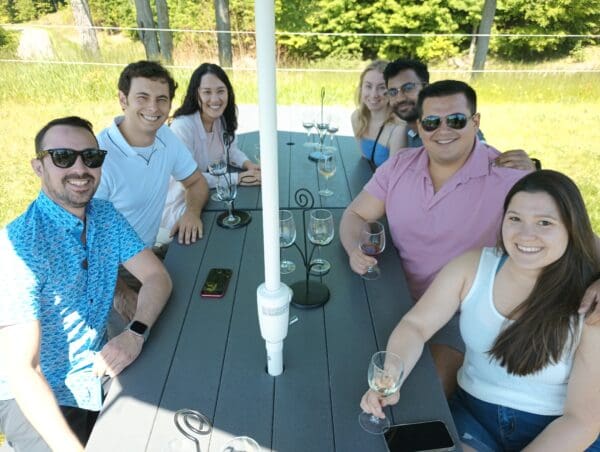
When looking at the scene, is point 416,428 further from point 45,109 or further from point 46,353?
point 45,109

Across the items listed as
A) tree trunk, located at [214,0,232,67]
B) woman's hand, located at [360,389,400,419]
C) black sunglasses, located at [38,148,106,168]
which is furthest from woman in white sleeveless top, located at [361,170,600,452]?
tree trunk, located at [214,0,232,67]

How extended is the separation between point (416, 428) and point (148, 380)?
2.56 feet

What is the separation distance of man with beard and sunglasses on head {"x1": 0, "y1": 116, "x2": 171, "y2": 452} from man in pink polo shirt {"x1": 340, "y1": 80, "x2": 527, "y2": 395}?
89 cm

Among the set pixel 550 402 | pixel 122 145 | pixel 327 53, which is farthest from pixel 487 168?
pixel 327 53

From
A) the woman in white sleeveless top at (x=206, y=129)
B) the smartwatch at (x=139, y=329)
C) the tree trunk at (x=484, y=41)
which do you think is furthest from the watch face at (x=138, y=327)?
the tree trunk at (x=484, y=41)

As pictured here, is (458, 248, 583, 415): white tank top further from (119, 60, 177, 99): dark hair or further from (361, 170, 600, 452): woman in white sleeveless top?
(119, 60, 177, 99): dark hair

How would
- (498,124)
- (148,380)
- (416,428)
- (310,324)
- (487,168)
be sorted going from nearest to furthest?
(416,428)
(148,380)
(310,324)
(487,168)
(498,124)

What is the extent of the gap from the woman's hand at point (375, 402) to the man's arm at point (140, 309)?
2.36 ft

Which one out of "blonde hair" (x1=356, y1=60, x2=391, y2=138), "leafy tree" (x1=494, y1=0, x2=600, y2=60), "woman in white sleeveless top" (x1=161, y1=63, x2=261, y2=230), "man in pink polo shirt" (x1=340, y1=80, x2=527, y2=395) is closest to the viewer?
"man in pink polo shirt" (x1=340, y1=80, x2=527, y2=395)

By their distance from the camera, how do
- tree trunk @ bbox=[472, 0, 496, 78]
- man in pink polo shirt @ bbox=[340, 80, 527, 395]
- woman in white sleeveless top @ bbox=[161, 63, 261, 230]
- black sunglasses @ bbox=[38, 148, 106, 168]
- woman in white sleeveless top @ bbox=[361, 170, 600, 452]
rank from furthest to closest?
tree trunk @ bbox=[472, 0, 496, 78]
woman in white sleeveless top @ bbox=[161, 63, 261, 230]
man in pink polo shirt @ bbox=[340, 80, 527, 395]
black sunglasses @ bbox=[38, 148, 106, 168]
woman in white sleeveless top @ bbox=[361, 170, 600, 452]

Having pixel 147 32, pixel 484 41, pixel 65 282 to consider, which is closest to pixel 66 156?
pixel 65 282

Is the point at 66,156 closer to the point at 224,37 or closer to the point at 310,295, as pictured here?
the point at 310,295

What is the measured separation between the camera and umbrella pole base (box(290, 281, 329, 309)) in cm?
173

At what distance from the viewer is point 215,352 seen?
1543 mm
